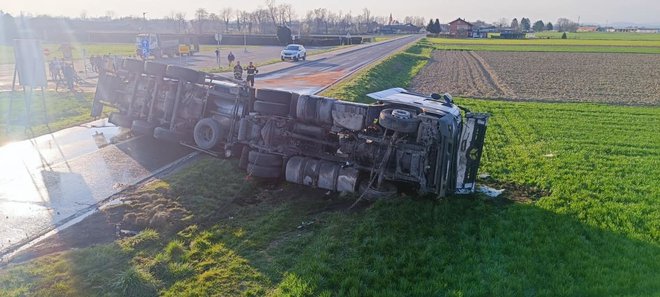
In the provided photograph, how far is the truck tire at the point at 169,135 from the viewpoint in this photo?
1109 centimetres

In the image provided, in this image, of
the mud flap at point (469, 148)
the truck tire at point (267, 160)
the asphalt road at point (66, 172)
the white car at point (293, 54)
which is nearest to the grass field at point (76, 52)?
the white car at point (293, 54)

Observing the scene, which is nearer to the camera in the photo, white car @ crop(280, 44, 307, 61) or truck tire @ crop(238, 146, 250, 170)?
truck tire @ crop(238, 146, 250, 170)

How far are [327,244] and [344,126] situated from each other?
8.48ft

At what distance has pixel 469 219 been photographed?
765 cm

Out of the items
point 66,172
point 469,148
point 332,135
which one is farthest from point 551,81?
point 66,172

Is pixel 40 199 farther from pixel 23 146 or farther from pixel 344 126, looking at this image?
pixel 344 126

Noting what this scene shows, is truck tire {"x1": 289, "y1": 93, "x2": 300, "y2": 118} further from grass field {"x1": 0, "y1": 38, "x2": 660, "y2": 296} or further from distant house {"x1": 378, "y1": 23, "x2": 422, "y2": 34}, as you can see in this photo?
distant house {"x1": 378, "y1": 23, "x2": 422, "y2": 34}

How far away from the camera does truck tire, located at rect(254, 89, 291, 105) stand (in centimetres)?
923

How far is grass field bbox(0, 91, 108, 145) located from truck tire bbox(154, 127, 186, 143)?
4.46 meters

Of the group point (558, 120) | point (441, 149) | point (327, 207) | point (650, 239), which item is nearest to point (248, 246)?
point (327, 207)

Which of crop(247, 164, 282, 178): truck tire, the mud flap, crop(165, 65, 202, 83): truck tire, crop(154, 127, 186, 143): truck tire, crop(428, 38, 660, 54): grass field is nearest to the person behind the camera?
the mud flap

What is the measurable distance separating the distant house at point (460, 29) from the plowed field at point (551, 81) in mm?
78528

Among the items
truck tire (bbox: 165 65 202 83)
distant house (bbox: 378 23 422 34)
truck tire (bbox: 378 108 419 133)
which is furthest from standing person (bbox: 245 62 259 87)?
→ distant house (bbox: 378 23 422 34)

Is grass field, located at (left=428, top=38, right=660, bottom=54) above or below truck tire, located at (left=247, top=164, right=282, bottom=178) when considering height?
above
